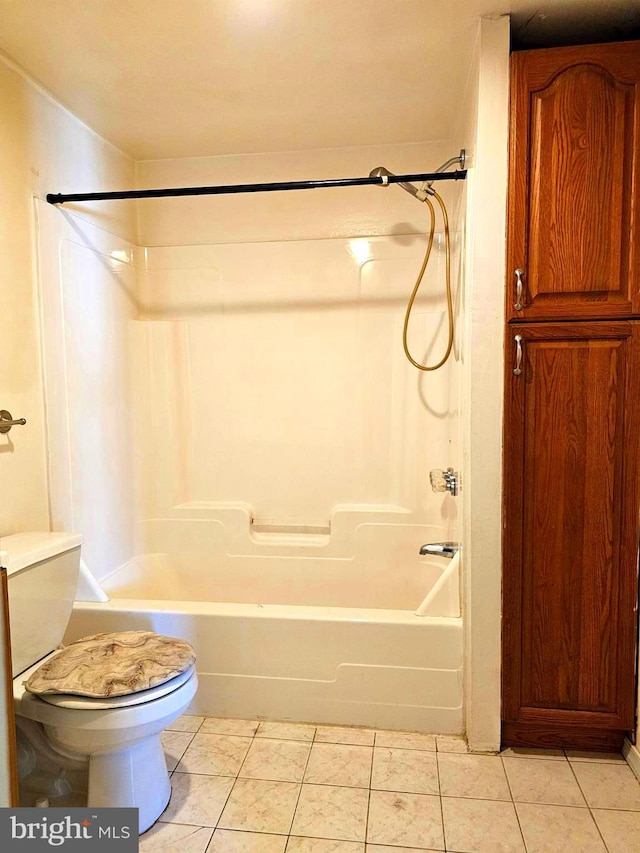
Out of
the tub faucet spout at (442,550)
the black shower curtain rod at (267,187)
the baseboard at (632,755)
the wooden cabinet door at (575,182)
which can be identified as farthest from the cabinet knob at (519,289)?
the baseboard at (632,755)

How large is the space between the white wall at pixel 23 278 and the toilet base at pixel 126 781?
0.81m

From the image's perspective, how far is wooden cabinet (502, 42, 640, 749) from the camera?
1697 mm

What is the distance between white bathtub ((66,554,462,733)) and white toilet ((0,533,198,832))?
39 cm

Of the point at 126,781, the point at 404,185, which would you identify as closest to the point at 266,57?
the point at 404,185

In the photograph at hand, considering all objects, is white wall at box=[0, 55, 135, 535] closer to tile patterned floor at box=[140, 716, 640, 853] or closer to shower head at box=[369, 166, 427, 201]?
tile patterned floor at box=[140, 716, 640, 853]

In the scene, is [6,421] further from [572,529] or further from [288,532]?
[572,529]

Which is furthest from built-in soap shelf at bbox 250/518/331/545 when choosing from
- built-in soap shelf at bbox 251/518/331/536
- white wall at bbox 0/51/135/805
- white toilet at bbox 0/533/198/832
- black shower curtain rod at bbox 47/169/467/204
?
black shower curtain rod at bbox 47/169/467/204

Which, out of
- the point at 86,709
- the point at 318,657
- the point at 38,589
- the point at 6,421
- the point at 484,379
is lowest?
the point at 318,657

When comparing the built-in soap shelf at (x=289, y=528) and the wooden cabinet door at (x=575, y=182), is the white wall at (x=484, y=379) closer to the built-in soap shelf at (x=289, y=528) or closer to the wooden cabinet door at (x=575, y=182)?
the wooden cabinet door at (x=575, y=182)

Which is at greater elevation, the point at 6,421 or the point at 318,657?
the point at 6,421

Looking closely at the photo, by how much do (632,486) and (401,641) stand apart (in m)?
0.93

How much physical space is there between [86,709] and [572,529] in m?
1.54

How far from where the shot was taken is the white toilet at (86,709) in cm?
145

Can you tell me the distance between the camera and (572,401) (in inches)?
69.6
